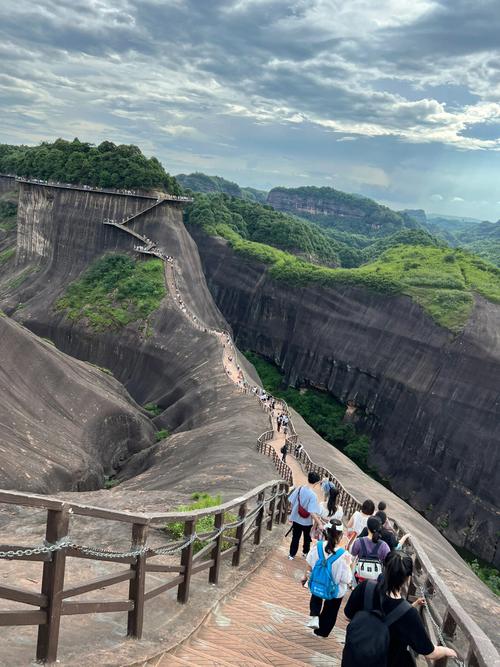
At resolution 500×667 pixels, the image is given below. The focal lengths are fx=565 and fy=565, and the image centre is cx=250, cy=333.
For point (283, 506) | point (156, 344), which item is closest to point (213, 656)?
point (283, 506)

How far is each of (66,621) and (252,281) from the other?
2556 inches

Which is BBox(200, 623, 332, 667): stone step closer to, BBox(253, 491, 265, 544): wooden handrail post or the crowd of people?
the crowd of people

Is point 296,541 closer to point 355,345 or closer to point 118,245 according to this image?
A: point 355,345

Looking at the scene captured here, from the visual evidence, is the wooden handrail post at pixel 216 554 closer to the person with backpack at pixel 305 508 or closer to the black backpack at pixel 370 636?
the person with backpack at pixel 305 508

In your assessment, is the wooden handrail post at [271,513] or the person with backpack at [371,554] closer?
the person with backpack at [371,554]

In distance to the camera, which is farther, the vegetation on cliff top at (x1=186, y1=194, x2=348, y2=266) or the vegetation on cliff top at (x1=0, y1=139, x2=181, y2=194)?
the vegetation on cliff top at (x1=186, y1=194, x2=348, y2=266)

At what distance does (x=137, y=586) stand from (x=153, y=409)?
36.6 m

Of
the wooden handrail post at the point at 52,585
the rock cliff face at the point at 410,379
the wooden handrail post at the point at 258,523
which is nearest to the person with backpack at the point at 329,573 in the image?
the wooden handrail post at the point at 52,585

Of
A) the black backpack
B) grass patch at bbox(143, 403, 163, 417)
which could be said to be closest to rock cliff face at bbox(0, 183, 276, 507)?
grass patch at bbox(143, 403, 163, 417)

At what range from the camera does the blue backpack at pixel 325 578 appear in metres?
7.31

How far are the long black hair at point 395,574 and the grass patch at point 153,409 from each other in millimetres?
36765

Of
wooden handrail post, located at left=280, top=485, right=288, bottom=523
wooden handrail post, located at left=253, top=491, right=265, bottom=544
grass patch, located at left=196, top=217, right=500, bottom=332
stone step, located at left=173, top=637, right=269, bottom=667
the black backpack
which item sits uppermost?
grass patch, located at left=196, top=217, right=500, bottom=332

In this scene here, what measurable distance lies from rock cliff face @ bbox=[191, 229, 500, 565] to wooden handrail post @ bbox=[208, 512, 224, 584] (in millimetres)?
33361

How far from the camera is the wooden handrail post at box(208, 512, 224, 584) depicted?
850 cm
